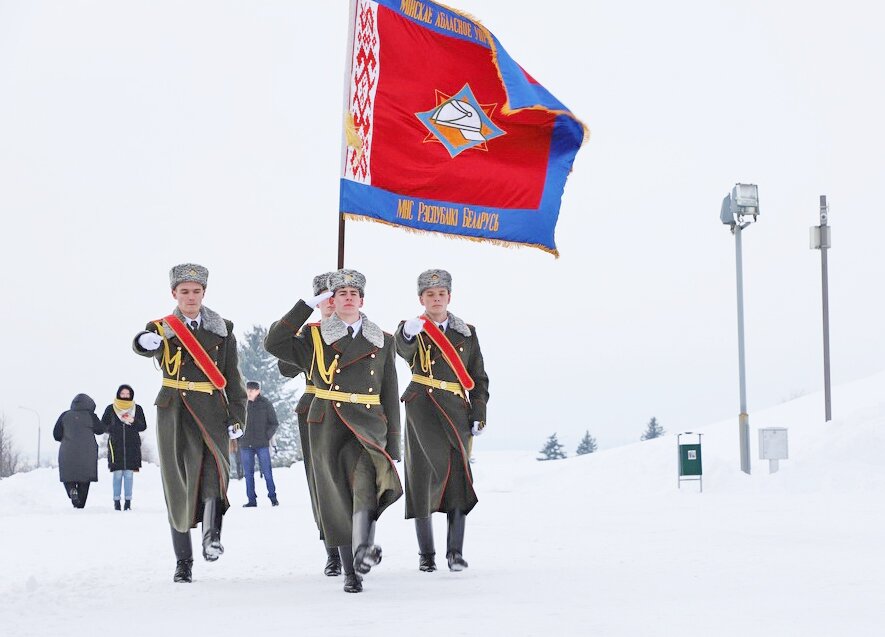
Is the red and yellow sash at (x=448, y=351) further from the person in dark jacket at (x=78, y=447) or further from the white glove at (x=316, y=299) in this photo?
the person in dark jacket at (x=78, y=447)

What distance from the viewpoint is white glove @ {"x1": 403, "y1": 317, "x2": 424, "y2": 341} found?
313 inches

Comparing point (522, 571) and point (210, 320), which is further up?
point (210, 320)

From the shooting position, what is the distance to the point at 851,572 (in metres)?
7.88

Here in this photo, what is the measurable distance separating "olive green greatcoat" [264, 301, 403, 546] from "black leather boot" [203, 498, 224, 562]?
771 millimetres

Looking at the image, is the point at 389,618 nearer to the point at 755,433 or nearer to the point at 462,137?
the point at 462,137

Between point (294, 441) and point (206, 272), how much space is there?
51.1 meters

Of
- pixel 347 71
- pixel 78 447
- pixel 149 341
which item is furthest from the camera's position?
pixel 78 447

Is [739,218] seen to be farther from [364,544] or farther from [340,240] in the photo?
[364,544]

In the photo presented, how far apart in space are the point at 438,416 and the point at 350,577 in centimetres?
171

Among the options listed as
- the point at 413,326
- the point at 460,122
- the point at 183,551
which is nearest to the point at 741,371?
the point at 460,122

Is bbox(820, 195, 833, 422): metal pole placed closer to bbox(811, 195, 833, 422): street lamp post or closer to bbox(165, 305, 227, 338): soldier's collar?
bbox(811, 195, 833, 422): street lamp post

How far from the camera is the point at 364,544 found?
23.3ft

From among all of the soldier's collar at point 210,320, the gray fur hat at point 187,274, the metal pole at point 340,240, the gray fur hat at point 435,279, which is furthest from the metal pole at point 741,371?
the gray fur hat at point 187,274

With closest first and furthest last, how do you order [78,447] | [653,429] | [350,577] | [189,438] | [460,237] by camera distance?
[350,577]
[189,438]
[460,237]
[78,447]
[653,429]
